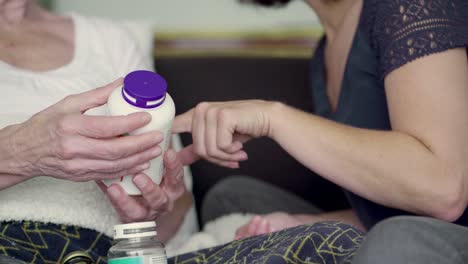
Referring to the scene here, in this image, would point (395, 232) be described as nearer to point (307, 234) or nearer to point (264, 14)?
point (307, 234)

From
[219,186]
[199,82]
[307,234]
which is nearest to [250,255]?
[307,234]

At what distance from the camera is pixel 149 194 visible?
42.3 inches

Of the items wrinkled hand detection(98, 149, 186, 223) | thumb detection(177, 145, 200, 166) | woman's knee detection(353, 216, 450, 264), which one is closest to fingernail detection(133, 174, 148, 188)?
wrinkled hand detection(98, 149, 186, 223)

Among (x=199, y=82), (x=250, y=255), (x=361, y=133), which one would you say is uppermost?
(x=361, y=133)

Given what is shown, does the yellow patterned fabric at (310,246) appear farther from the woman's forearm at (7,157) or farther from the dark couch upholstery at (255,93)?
the dark couch upholstery at (255,93)

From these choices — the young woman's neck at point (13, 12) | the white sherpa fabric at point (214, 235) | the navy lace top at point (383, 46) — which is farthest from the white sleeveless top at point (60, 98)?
the navy lace top at point (383, 46)

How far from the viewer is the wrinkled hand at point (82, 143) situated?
939 millimetres

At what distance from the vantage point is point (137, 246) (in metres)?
0.94

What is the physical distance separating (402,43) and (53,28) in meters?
0.76

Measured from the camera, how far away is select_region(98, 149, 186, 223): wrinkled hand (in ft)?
3.43

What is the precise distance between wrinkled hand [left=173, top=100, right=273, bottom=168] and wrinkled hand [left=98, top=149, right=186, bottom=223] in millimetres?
60

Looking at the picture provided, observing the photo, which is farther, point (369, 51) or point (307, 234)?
point (369, 51)

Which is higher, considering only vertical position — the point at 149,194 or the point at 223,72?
the point at 149,194

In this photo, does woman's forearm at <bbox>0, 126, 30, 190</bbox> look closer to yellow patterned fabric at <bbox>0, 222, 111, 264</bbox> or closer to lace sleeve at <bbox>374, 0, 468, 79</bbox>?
yellow patterned fabric at <bbox>0, 222, 111, 264</bbox>
